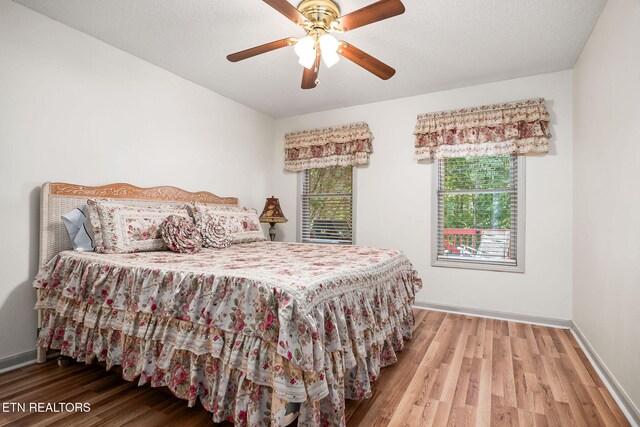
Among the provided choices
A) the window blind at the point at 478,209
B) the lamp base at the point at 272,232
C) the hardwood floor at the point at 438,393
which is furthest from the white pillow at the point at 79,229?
the window blind at the point at 478,209

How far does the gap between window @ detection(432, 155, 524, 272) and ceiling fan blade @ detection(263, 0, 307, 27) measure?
8.03 ft

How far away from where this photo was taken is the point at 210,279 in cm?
167

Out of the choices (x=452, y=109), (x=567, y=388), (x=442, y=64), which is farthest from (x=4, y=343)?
(x=452, y=109)

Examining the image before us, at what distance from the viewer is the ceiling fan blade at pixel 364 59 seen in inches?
88.8

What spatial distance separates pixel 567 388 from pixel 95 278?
3.01 metres

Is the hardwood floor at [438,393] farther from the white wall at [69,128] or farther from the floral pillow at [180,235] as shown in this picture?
the floral pillow at [180,235]

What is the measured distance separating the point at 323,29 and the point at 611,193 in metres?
2.16

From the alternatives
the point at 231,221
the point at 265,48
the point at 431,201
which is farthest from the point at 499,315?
the point at 265,48

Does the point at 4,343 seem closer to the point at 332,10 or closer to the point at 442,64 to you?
the point at 332,10

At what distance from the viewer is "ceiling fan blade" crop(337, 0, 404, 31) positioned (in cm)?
180

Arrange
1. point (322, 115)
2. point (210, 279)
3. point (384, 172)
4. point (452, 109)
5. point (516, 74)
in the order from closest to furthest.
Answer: point (210, 279), point (516, 74), point (452, 109), point (384, 172), point (322, 115)

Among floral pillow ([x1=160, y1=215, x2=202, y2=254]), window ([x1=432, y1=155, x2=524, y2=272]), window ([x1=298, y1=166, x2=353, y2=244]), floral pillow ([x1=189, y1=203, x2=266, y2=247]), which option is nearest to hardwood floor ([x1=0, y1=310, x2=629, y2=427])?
floral pillow ([x1=160, y1=215, x2=202, y2=254])

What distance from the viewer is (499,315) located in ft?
11.5

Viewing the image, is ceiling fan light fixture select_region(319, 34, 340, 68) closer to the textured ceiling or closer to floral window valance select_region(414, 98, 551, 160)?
the textured ceiling
